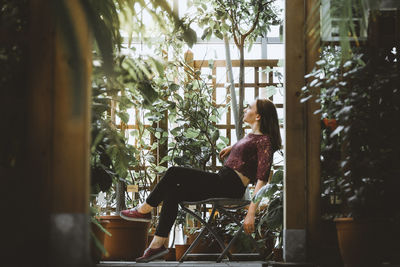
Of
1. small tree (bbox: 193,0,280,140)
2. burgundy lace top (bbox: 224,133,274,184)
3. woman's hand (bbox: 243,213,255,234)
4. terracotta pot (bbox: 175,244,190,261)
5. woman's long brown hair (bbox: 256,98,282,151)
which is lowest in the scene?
terracotta pot (bbox: 175,244,190,261)

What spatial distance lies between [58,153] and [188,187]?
194 cm

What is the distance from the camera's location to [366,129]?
7.15 feet

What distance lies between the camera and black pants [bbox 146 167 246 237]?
3.10 meters

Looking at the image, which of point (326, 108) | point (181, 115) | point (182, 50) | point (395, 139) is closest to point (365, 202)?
point (395, 139)

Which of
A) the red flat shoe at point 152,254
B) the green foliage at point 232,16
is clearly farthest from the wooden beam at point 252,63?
the red flat shoe at point 152,254

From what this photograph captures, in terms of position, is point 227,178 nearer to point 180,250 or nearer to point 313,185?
point 180,250

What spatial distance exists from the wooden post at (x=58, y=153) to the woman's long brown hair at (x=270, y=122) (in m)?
2.08

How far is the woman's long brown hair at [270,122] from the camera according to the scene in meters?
3.25

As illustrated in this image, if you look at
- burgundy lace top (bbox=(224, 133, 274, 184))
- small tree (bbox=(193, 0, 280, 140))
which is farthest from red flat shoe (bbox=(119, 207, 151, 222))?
small tree (bbox=(193, 0, 280, 140))

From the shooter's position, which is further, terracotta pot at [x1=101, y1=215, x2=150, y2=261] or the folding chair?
terracotta pot at [x1=101, y1=215, x2=150, y2=261]

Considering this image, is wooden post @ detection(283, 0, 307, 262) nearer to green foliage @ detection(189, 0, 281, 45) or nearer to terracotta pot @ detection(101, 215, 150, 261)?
terracotta pot @ detection(101, 215, 150, 261)

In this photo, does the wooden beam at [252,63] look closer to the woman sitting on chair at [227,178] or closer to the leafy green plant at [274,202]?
the woman sitting on chair at [227,178]

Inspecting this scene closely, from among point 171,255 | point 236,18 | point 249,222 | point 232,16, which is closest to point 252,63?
point 236,18

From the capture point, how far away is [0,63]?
5.29 ft
